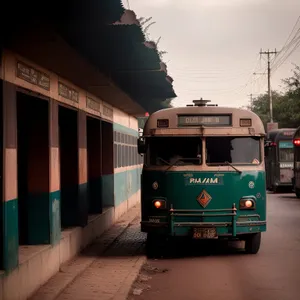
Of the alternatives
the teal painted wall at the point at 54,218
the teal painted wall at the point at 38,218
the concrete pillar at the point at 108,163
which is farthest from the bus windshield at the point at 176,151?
the concrete pillar at the point at 108,163

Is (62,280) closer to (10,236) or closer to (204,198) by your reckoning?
(10,236)

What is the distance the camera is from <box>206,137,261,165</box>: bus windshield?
12.7 m

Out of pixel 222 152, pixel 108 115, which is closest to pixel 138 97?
pixel 108 115

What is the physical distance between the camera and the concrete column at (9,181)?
26.6ft

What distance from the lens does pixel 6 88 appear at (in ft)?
27.6

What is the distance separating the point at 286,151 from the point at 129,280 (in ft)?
90.5

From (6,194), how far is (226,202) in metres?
5.40

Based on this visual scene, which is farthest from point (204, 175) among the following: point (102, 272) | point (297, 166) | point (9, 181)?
point (297, 166)

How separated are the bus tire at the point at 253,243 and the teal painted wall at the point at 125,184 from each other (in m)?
7.56

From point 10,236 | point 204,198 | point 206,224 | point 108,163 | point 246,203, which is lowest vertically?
point 206,224

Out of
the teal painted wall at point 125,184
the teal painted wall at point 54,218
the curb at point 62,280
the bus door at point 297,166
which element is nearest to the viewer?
the curb at point 62,280

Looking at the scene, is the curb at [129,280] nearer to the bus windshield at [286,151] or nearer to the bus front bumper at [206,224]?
the bus front bumper at [206,224]

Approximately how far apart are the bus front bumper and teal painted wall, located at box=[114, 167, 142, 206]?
7882mm

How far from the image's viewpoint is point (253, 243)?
13086 millimetres
